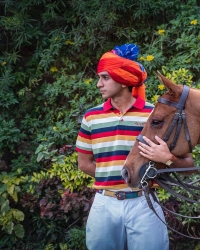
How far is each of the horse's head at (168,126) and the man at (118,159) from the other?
161 mm

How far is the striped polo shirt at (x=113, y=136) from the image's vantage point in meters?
2.98

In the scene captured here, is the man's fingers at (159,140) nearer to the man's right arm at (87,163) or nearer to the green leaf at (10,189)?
the man's right arm at (87,163)

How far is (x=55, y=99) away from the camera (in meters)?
5.59

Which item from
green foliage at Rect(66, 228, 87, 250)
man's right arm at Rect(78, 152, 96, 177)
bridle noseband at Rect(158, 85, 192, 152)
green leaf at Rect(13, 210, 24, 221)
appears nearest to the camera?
bridle noseband at Rect(158, 85, 192, 152)

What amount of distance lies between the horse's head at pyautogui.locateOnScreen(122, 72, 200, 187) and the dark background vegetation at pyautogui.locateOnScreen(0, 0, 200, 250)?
1882mm

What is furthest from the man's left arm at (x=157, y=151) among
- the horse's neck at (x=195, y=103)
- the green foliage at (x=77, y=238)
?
the green foliage at (x=77, y=238)

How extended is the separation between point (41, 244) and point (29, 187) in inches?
25.7

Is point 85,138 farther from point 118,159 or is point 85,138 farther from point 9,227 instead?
point 9,227

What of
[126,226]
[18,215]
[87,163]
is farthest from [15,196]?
[126,226]

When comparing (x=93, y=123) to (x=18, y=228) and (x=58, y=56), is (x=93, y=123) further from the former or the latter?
(x=58, y=56)

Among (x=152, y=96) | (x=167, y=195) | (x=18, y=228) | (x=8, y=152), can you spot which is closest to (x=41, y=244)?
(x=18, y=228)

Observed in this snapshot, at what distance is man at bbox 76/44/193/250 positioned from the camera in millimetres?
2924

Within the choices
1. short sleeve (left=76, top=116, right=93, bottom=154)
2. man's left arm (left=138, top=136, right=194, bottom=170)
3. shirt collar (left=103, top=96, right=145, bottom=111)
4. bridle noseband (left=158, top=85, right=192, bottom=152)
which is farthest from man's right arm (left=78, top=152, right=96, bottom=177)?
bridle noseband (left=158, top=85, right=192, bottom=152)

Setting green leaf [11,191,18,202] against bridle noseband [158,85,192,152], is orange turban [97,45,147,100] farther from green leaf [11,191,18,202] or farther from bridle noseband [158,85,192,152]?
green leaf [11,191,18,202]
